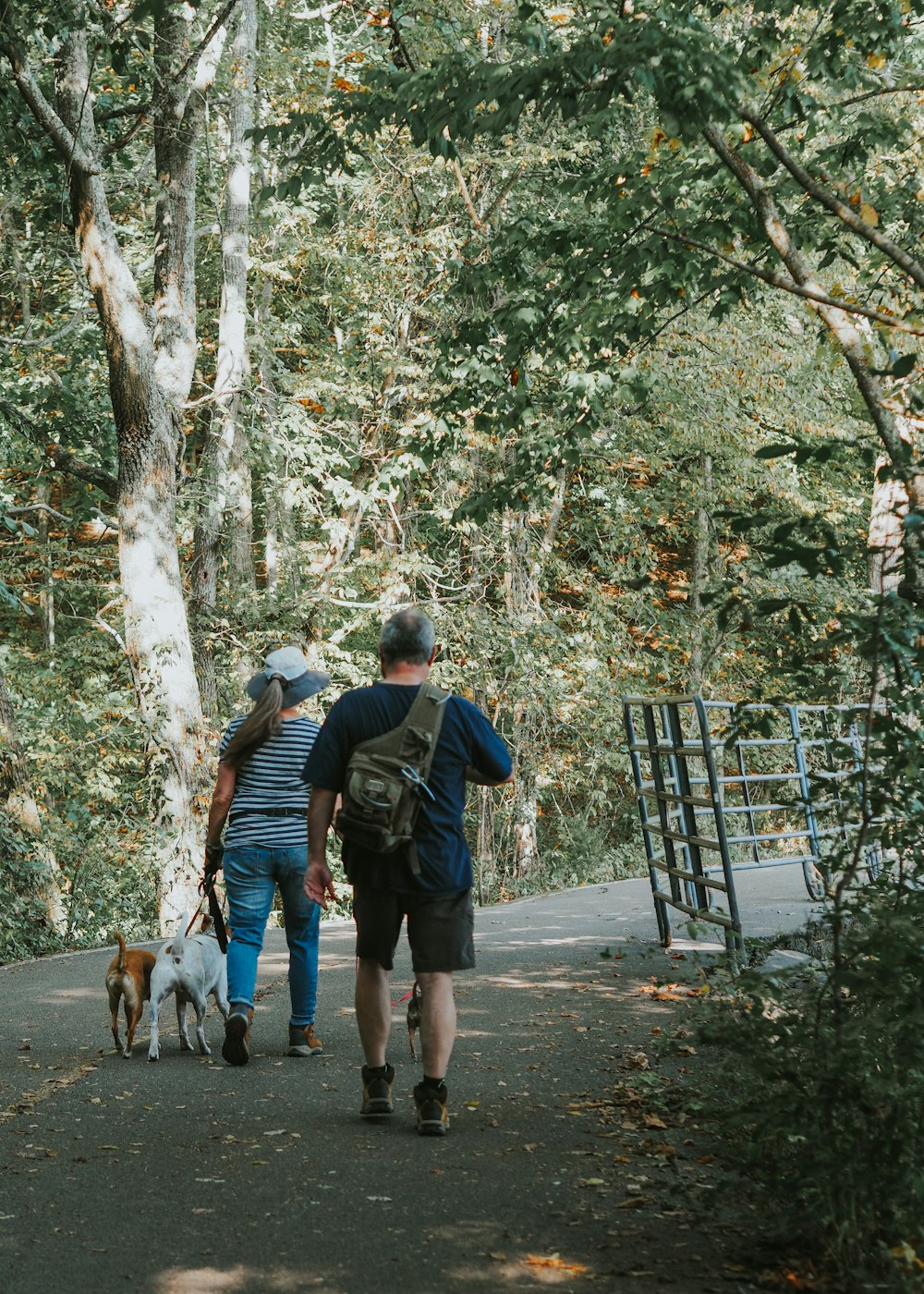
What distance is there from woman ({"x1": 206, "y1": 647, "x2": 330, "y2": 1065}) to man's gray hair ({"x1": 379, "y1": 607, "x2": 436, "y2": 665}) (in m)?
1.55

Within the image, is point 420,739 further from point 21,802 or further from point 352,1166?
point 21,802

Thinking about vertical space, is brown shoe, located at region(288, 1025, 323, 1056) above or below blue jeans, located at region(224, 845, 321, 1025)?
below

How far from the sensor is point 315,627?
21359 mm

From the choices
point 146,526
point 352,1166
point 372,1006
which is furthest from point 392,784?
point 146,526

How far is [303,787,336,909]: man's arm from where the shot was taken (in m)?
5.94

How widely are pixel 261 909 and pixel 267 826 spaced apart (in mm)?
419

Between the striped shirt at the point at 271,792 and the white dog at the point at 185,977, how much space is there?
0.64 metres

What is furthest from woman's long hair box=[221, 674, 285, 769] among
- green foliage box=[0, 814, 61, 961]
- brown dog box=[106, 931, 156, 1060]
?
green foliage box=[0, 814, 61, 961]

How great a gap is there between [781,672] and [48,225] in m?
15.9

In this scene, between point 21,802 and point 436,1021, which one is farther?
point 21,802

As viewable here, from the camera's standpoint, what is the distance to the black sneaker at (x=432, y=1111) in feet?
18.9

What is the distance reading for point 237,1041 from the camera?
726 cm

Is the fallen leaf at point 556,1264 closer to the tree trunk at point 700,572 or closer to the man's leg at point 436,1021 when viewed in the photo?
the man's leg at point 436,1021

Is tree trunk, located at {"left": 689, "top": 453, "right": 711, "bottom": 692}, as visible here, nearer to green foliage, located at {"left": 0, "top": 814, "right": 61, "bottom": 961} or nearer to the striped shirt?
green foliage, located at {"left": 0, "top": 814, "right": 61, "bottom": 961}
